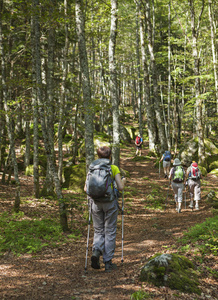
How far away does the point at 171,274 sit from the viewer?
11.6 feet

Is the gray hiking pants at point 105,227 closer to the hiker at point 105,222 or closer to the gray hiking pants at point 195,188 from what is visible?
the hiker at point 105,222

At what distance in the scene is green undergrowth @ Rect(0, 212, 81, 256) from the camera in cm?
577

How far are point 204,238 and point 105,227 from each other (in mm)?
2292

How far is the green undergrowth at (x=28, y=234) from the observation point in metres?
5.77

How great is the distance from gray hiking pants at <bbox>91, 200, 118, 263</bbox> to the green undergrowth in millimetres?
2239

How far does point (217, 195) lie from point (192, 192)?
91.8 inches

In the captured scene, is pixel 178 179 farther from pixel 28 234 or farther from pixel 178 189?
pixel 28 234

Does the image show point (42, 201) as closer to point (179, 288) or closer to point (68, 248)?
point (68, 248)

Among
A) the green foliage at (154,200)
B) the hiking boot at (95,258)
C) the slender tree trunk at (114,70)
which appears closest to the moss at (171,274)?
the hiking boot at (95,258)

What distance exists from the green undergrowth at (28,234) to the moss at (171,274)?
10.7 feet

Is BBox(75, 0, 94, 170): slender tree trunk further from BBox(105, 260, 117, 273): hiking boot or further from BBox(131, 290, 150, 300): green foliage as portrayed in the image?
BBox(131, 290, 150, 300): green foliage

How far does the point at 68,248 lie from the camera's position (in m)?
6.15

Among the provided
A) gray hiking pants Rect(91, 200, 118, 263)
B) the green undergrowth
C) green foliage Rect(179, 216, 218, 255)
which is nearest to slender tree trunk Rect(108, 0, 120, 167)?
the green undergrowth

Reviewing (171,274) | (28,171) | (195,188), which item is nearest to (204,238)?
(171,274)
